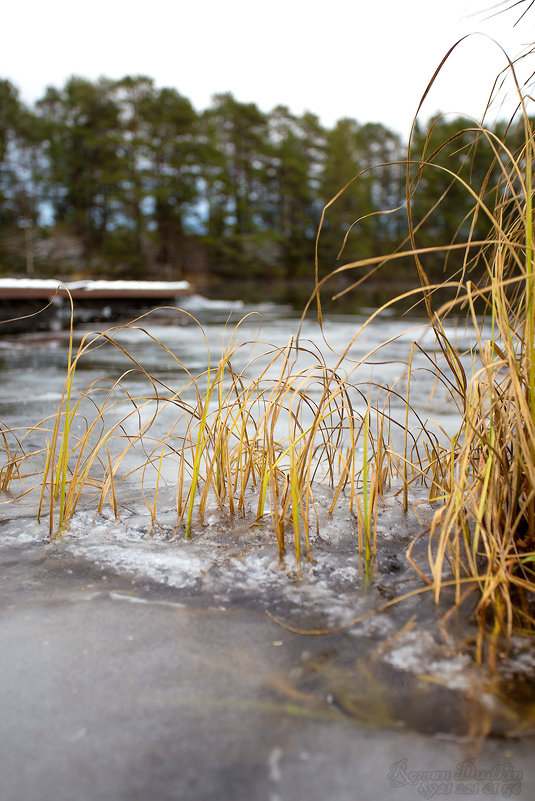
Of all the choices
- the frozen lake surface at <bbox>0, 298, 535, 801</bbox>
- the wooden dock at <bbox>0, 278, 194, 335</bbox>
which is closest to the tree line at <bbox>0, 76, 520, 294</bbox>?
the wooden dock at <bbox>0, 278, 194, 335</bbox>

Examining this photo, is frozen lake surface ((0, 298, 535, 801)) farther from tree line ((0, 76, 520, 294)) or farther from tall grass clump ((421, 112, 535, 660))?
tree line ((0, 76, 520, 294))

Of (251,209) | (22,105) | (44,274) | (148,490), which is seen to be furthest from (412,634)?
(22,105)

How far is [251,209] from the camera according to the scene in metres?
33.7

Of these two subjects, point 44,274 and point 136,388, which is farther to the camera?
point 44,274

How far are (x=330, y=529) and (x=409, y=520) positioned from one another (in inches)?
8.6

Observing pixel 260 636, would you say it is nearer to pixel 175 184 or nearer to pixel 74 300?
pixel 74 300

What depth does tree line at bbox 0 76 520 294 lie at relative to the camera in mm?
29281

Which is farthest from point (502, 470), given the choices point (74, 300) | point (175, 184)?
point (175, 184)

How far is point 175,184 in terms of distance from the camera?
101ft

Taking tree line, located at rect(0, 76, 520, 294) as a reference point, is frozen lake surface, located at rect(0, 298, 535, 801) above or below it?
below

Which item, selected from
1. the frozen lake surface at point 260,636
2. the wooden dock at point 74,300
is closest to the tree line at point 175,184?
the wooden dock at point 74,300

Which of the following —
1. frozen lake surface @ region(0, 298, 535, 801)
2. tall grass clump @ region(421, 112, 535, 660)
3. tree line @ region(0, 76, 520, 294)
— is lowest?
frozen lake surface @ region(0, 298, 535, 801)

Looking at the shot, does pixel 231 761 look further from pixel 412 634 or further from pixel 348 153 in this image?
pixel 348 153

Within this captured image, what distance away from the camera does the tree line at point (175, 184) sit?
29.3 m
